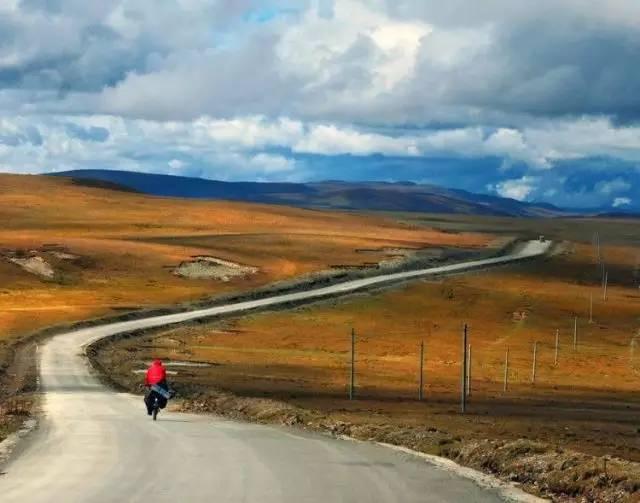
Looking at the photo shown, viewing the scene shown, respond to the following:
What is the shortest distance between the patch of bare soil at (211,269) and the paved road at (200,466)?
79499 millimetres

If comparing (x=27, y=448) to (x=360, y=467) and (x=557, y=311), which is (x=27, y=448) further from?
(x=557, y=311)

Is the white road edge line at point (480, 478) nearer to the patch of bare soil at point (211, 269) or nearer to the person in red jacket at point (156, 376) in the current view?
the person in red jacket at point (156, 376)

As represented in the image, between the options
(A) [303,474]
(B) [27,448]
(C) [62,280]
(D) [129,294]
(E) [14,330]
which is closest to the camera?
(A) [303,474]

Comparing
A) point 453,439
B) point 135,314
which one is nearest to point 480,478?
point 453,439

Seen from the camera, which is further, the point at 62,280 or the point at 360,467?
the point at 62,280

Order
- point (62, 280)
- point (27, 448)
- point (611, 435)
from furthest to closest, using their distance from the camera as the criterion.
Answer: point (62, 280) < point (611, 435) < point (27, 448)

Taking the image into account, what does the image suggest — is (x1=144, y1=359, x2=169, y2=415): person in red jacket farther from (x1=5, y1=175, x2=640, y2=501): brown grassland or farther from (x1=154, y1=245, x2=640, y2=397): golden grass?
(x1=154, y1=245, x2=640, y2=397): golden grass

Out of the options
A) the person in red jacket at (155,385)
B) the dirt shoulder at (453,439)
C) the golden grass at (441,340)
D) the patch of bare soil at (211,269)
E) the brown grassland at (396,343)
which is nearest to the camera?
the dirt shoulder at (453,439)

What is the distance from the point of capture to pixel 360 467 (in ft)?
65.7

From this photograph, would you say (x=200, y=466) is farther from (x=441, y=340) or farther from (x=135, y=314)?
(x=135, y=314)

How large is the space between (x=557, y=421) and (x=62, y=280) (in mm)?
76906

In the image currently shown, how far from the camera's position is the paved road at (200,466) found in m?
16.7

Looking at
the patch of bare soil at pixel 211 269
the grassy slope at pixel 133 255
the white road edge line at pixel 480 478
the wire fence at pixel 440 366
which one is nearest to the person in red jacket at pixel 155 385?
the white road edge line at pixel 480 478

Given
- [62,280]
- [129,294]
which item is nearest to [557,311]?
[129,294]
